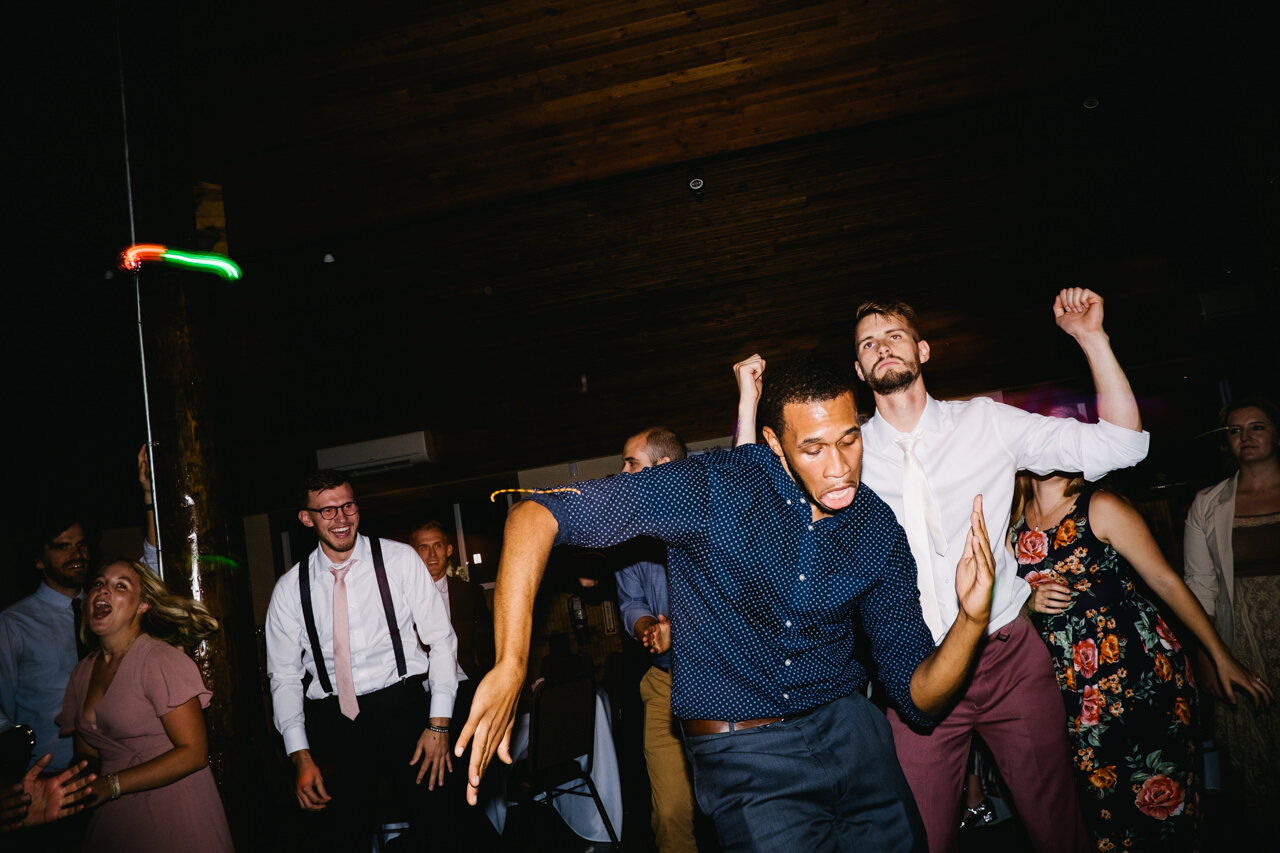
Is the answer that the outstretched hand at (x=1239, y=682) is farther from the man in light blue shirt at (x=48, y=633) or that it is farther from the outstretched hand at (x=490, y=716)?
the man in light blue shirt at (x=48, y=633)

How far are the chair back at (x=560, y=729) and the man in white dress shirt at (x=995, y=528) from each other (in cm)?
180

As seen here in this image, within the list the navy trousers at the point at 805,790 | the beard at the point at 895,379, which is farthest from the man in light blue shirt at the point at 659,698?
the navy trousers at the point at 805,790

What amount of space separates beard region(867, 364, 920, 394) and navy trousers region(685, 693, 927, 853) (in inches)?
45.5

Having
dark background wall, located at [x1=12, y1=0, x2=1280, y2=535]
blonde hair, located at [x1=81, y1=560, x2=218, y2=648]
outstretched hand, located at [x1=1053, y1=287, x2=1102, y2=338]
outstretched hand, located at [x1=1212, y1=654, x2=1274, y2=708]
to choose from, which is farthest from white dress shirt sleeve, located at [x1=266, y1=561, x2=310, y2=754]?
outstretched hand, located at [x1=1212, y1=654, x2=1274, y2=708]

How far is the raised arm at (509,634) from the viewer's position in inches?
57.5

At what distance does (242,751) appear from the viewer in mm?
3656

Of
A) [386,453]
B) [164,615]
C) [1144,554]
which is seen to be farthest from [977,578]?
[386,453]

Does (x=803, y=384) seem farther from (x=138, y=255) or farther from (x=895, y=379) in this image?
(x=138, y=255)

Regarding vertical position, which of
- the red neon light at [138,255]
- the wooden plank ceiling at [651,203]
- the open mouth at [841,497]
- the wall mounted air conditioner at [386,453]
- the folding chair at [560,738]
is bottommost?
the folding chair at [560,738]

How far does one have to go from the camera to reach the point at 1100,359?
247 cm

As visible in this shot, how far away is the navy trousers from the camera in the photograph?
5.63 feet

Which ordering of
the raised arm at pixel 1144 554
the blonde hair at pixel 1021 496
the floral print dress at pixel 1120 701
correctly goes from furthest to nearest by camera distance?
the blonde hair at pixel 1021 496 → the raised arm at pixel 1144 554 → the floral print dress at pixel 1120 701

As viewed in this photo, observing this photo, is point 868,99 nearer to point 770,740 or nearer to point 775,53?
point 775,53

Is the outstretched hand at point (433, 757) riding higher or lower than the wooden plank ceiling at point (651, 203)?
lower
